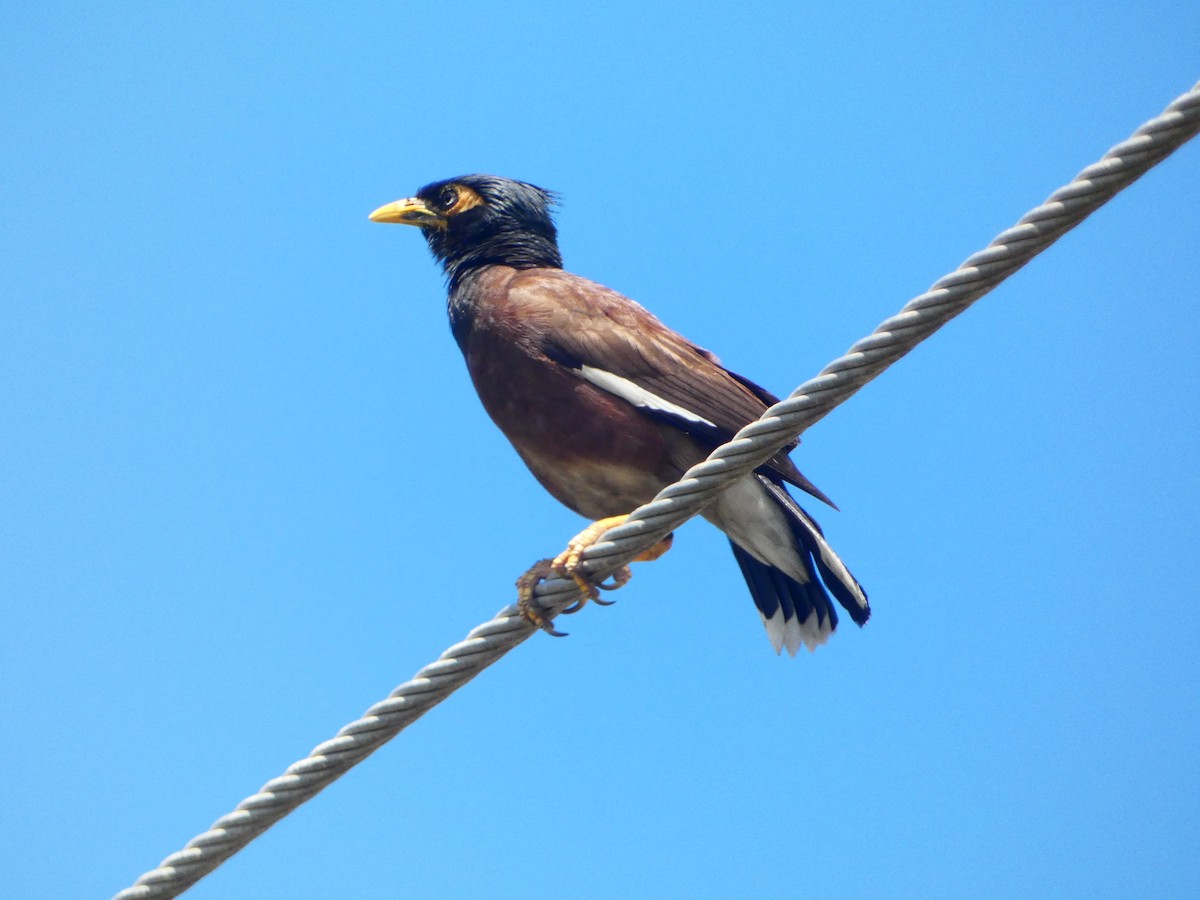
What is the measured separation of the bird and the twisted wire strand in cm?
111

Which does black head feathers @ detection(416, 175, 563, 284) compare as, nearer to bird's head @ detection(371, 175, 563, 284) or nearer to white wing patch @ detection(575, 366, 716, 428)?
bird's head @ detection(371, 175, 563, 284)

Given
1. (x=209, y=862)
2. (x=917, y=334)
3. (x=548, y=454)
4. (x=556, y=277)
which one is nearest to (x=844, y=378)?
(x=917, y=334)

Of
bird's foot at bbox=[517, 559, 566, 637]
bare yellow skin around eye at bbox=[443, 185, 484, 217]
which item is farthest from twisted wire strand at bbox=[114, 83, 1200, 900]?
bare yellow skin around eye at bbox=[443, 185, 484, 217]

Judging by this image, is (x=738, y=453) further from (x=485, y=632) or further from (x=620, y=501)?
(x=620, y=501)

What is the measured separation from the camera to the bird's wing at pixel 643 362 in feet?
14.9

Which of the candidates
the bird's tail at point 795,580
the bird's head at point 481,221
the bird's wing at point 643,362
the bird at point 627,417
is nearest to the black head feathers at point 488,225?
the bird's head at point 481,221

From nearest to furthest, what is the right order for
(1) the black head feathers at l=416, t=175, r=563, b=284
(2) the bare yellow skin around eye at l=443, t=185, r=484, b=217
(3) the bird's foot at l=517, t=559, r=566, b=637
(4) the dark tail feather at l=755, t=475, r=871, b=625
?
1. (3) the bird's foot at l=517, t=559, r=566, b=637
2. (4) the dark tail feather at l=755, t=475, r=871, b=625
3. (1) the black head feathers at l=416, t=175, r=563, b=284
4. (2) the bare yellow skin around eye at l=443, t=185, r=484, b=217

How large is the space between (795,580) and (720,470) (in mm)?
2067

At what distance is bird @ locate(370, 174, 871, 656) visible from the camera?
14.9 ft

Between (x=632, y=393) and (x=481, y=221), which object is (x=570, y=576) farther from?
(x=481, y=221)

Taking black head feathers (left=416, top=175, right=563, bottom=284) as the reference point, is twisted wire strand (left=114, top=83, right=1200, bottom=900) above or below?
below

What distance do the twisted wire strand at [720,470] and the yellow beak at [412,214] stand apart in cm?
305

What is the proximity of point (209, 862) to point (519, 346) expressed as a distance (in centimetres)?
236

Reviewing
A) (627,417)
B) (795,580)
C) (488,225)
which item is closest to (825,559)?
(795,580)
